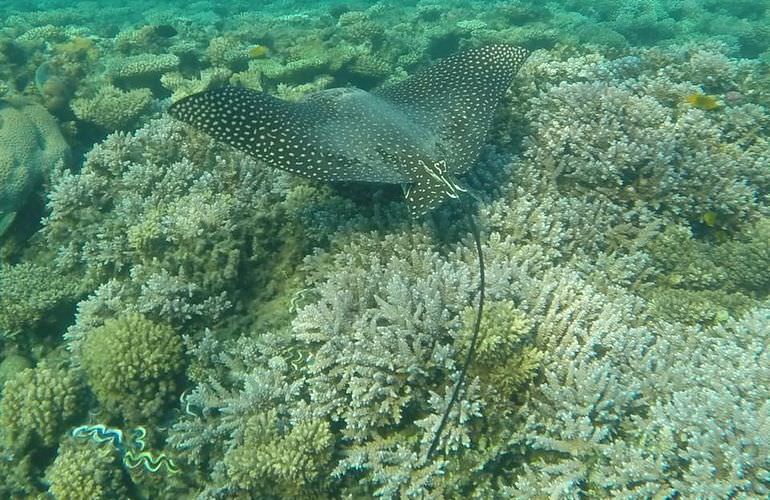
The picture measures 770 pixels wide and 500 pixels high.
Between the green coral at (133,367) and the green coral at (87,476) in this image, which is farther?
the green coral at (133,367)

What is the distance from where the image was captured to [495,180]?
5.10 metres

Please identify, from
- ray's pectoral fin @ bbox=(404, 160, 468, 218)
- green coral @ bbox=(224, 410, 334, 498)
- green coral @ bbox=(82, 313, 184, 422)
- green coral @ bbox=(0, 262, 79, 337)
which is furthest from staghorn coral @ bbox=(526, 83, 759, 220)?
green coral @ bbox=(0, 262, 79, 337)

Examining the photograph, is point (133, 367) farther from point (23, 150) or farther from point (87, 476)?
point (23, 150)

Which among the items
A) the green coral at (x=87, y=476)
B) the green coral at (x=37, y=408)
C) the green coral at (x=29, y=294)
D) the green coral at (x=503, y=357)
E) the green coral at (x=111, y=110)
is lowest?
the green coral at (x=87, y=476)

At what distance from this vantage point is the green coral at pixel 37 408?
394cm

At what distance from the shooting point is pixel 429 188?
393 cm

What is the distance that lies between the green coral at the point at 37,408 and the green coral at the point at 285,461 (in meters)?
1.64

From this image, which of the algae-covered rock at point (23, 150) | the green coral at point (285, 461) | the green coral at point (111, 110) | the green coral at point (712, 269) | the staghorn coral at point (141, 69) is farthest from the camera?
the staghorn coral at point (141, 69)

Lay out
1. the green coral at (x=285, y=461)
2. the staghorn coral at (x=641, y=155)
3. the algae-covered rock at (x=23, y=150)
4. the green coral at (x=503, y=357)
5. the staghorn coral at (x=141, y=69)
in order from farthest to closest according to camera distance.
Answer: the staghorn coral at (x=141, y=69) < the algae-covered rock at (x=23, y=150) < the staghorn coral at (x=641, y=155) < the green coral at (x=503, y=357) < the green coral at (x=285, y=461)

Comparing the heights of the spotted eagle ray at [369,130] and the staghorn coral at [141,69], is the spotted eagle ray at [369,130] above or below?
above

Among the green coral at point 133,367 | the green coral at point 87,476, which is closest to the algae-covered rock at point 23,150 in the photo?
the green coral at point 133,367

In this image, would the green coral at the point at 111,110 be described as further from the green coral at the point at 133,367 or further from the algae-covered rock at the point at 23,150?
the green coral at the point at 133,367

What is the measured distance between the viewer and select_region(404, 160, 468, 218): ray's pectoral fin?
152 inches

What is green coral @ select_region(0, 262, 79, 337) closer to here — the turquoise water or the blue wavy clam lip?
the turquoise water
